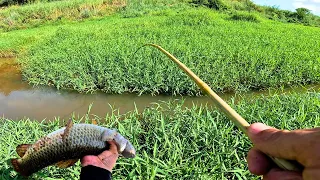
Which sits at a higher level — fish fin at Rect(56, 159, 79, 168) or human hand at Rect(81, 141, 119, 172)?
human hand at Rect(81, 141, 119, 172)

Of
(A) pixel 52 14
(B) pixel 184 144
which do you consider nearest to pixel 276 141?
(B) pixel 184 144

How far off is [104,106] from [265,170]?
18.0 feet

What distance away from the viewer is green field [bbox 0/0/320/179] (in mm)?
3061

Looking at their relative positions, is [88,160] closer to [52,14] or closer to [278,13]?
[52,14]

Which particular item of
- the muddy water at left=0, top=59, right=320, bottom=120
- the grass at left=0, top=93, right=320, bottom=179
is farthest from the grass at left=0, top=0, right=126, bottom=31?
the grass at left=0, top=93, right=320, bottom=179

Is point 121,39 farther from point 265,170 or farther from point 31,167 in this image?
point 265,170

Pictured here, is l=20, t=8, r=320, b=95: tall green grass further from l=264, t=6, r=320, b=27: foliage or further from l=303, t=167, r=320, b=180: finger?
l=264, t=6, r=320, b=27: foliage

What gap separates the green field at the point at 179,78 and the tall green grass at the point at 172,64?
23mm

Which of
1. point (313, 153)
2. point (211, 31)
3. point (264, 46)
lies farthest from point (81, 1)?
point (313, 153)

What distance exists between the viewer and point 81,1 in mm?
19266

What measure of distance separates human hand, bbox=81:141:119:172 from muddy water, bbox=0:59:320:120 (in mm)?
4125

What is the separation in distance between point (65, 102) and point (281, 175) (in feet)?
19.8

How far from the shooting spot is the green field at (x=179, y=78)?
3.06 metres

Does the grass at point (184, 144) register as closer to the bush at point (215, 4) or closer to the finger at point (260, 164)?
the finger at point (260, 164)
